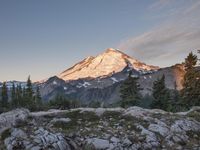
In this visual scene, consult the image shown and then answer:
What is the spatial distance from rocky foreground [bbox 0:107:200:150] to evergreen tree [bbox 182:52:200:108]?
1344 inches

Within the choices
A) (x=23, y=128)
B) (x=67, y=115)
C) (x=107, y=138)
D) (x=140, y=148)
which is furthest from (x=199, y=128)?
(x=23, y=128)

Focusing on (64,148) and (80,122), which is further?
(80,122)

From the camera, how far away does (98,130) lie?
1880cm

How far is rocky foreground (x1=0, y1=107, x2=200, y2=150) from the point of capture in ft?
54.5

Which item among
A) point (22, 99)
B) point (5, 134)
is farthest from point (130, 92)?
point (22, 99)

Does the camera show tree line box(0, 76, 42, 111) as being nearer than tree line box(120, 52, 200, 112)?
No

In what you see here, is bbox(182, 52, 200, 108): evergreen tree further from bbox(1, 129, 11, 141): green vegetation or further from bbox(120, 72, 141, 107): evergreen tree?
bbox(1, 129, 11, 141): green vegetation

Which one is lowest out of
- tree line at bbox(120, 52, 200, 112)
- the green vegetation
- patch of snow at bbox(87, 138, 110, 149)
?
patch of snow at bbox(87, 138, 110, 149)

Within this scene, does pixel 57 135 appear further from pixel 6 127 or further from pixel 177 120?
pixel 177 120

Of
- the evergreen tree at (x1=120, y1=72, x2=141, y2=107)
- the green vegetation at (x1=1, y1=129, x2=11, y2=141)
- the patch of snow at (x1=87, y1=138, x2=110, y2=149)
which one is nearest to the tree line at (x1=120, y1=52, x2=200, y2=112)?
the evergreen tree at (x1=120, y1=72, x2=141, y2=107)

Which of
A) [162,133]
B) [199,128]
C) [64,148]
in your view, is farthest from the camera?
[199,128]

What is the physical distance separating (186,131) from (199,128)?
1475 mm

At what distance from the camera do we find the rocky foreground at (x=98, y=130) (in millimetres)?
16625

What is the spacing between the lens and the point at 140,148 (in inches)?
682
